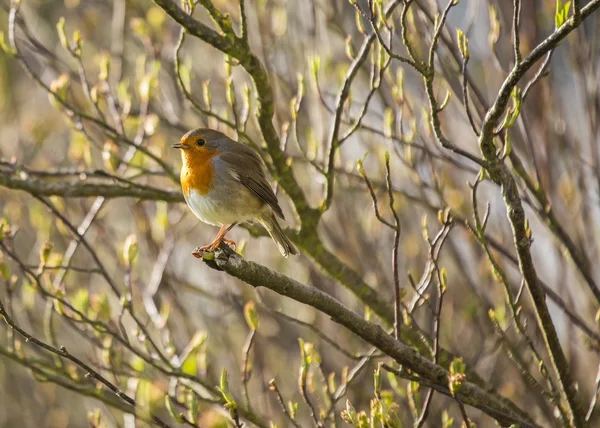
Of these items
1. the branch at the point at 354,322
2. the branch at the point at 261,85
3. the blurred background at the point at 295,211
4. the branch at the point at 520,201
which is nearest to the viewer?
the branch at the point at 520,201

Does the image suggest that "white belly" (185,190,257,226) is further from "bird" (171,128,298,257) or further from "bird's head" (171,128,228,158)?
"bird's head" (171,128,228,158)

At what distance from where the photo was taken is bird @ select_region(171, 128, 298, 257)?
4.06 metres

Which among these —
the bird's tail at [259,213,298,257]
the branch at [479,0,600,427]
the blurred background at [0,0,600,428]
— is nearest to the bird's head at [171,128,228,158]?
the blurred background at [0,0,600,428]

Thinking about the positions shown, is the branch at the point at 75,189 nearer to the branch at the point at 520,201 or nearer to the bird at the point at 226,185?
the bird at the point at 226,185

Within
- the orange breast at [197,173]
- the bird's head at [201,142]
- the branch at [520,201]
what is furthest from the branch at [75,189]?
the branch at [520,201]

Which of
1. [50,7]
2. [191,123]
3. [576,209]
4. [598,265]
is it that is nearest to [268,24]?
[191,123]

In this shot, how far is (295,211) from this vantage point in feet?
13.4

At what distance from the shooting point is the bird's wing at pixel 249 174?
417cm

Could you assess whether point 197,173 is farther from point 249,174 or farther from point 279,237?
point 279,237

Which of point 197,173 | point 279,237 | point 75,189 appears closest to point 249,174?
point 197,173

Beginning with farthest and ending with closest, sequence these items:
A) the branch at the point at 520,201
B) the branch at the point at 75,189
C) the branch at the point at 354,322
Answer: the branch at the point at 75,189
the branch at the point at 354,322
the branch at the point at 520,201

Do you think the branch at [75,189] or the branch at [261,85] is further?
the branch at [75,189]

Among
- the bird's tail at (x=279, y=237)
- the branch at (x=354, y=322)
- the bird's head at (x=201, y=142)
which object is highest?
the bird's head at (x=201, y=142)

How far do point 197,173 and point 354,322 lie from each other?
4.94ft
